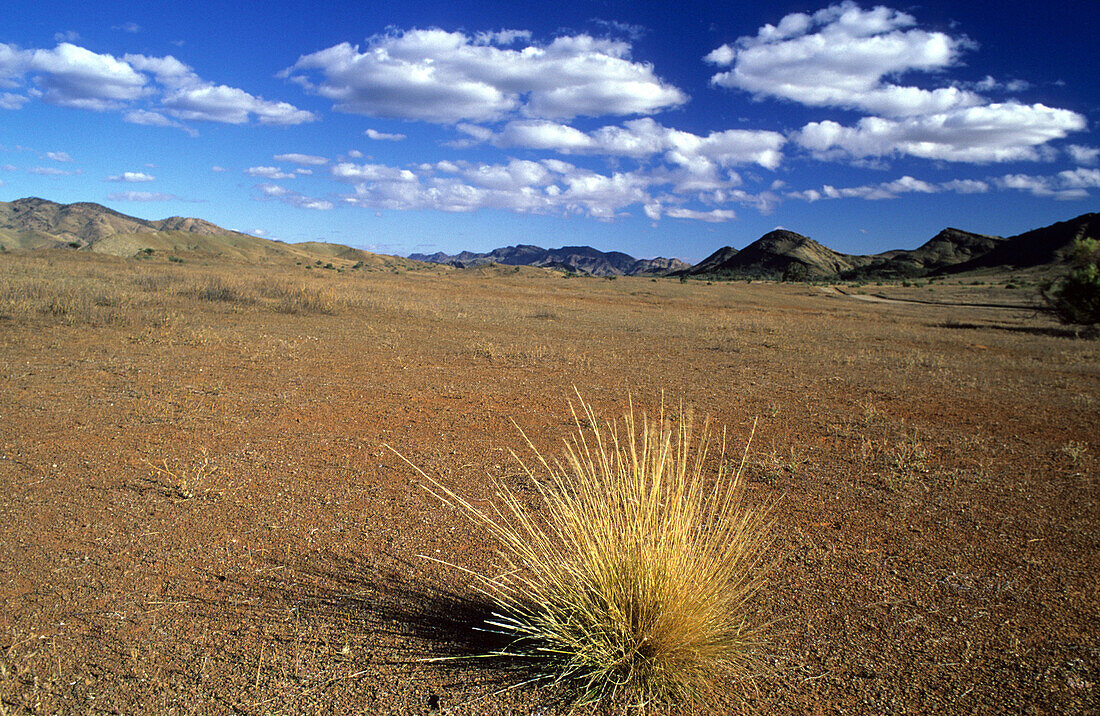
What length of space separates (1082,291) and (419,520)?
80.3 feet

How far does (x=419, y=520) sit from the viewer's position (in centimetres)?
455

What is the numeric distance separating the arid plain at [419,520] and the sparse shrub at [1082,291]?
1089 centimetres

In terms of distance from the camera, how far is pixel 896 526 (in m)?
4.66

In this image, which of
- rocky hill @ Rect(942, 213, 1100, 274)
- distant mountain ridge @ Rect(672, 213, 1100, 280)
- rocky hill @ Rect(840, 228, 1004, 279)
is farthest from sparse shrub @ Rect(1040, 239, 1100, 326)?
rocky hill @ Rect(840, 228, 1004, 279)

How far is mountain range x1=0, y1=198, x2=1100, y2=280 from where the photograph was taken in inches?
2628

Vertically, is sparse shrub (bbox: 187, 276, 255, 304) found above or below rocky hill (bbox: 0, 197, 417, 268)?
below

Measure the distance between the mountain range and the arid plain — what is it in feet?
106

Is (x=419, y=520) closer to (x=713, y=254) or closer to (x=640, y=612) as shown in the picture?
(x=640, y=612)

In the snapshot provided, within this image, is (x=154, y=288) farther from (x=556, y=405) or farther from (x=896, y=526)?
(x=896, y=526)

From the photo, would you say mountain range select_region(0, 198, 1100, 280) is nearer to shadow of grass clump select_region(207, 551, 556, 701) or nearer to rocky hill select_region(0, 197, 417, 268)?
rocky hill select_region(0, 197, 417, 268)

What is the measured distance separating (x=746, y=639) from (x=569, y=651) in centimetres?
89

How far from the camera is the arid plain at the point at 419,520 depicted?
9.34 ft

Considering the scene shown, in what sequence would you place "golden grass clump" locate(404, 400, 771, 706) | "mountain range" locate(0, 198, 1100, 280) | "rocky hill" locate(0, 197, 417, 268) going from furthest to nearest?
"mountain range" locate(0, 198, 1100, 280) → "rocky hill" locate(0, 197, 417, 268) → "golden grass clump" locate(404, 400, 771, 706)

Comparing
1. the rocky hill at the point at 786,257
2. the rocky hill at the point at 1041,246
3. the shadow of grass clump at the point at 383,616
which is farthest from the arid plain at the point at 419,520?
the rocky hill at the point at 786,257
